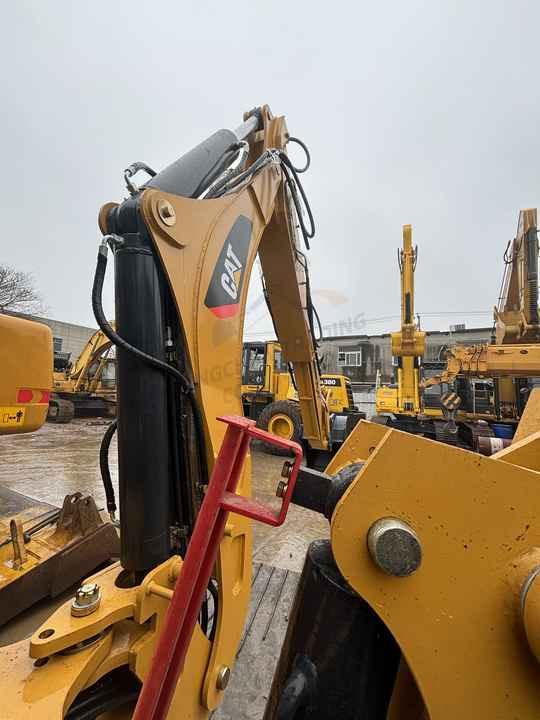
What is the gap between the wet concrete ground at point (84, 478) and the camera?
387cm

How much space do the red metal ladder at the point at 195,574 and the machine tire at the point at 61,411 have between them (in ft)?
46.2

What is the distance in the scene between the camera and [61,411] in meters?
12.7

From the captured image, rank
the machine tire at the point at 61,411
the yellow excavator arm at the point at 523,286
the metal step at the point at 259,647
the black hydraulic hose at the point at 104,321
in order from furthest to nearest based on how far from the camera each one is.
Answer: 1. the machine tire at the point at 61,411
2. the yellow excavator arm at the point at 523,286
3. the metal step at the point at 259,647
4. the black hydraulic hose at the point at 104,321

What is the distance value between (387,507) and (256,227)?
1615mm

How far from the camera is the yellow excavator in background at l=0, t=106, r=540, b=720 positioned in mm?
713

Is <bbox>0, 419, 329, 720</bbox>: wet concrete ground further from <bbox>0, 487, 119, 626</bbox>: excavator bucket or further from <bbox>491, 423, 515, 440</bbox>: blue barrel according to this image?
<bbox>491, 423, 515, 440</bbox>: blue barrel

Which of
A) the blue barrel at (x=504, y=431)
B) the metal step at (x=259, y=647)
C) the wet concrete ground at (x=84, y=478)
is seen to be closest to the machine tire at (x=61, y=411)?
the wet concrete ground at (x=84, y=478)

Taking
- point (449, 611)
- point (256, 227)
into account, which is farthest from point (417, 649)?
point (256, 227)

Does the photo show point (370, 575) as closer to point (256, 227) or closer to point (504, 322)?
point (256, 227)

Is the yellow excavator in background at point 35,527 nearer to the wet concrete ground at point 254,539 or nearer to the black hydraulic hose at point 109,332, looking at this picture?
the wet concrete ground at point 254,539

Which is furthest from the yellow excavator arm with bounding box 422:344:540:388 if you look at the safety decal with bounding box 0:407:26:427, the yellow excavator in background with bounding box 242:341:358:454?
the safety decal with bounding box 0:407:26:427

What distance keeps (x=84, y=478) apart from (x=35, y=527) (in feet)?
14.8

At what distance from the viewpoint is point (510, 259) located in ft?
28.6

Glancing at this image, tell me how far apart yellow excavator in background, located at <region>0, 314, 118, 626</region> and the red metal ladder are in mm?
1349
